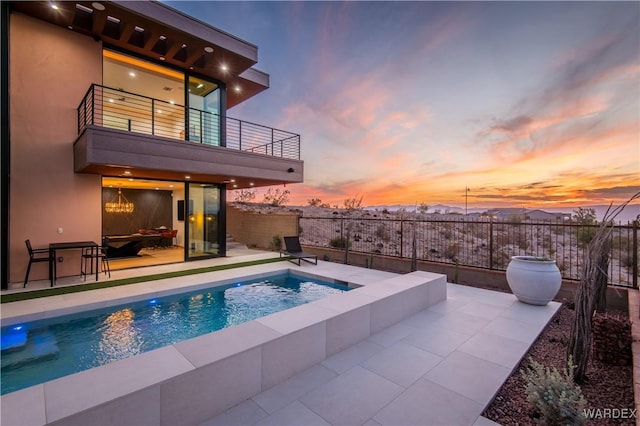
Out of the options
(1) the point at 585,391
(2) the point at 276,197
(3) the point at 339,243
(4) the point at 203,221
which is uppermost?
(2) the point at 276,197

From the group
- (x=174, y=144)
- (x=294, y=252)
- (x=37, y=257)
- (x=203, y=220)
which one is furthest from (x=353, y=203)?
(x=37, y=257)

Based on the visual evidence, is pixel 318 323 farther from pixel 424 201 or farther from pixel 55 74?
pixel 424 201

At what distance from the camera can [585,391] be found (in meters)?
2.99

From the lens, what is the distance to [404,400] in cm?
275

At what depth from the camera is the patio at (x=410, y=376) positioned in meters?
2.53

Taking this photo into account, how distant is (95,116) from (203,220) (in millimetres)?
4262

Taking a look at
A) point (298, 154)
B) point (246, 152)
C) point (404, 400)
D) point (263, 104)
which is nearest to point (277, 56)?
point (263, 104)

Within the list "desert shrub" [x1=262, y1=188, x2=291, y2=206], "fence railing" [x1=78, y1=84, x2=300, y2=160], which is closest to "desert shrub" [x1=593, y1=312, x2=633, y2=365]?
"fence railing" [x1=78, y1=84, x2=300, y2=160]

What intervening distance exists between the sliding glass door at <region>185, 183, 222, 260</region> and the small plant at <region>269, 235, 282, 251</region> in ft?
8.52

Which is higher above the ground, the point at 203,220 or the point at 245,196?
the point at 245,196

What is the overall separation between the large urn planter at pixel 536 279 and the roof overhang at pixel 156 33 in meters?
9.29

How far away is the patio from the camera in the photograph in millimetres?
2527

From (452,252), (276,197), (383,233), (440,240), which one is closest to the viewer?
(452,252)

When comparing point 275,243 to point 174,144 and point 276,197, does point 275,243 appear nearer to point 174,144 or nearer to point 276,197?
point 174,144
